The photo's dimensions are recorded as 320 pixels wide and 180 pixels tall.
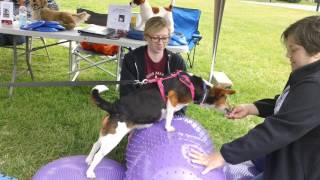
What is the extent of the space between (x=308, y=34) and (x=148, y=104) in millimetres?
1178

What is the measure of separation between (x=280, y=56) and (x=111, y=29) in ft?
18.9

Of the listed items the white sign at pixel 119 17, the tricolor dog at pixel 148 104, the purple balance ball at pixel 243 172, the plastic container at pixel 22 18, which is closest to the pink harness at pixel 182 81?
the tricolor dog at pixel 148 104

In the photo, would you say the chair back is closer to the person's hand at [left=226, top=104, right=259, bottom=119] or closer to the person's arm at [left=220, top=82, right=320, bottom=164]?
the person's hand at [left=226, top=104, right=259, bottom=119]

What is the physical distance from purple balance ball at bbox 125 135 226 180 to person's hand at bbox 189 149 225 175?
0.02m

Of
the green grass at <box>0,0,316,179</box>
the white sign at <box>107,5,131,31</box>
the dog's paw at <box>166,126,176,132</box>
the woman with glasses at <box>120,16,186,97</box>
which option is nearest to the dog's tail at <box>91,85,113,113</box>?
the dog's paw at <box>166,126,176,132</box>

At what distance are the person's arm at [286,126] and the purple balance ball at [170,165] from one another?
9.5 inches

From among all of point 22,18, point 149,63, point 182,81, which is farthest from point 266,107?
point 22,18

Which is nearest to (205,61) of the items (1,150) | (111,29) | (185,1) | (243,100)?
(243,100)

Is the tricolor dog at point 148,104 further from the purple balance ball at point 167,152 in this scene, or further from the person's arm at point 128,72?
the person's arm at point 128,72

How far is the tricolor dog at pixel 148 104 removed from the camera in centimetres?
270

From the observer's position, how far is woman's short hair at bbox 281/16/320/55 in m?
1.95

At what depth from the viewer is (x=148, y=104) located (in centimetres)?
275

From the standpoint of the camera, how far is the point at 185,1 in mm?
19438

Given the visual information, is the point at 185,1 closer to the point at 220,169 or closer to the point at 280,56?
the point at 280,56
